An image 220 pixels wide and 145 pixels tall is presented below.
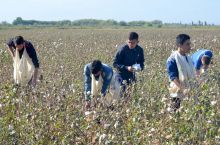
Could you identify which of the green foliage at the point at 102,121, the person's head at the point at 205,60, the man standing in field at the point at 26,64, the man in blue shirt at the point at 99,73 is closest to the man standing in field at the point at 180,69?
the green foliage at the point at 102,121

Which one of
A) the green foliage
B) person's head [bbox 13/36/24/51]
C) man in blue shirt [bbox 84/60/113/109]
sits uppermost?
person's head [bbox 13/36/24/51]

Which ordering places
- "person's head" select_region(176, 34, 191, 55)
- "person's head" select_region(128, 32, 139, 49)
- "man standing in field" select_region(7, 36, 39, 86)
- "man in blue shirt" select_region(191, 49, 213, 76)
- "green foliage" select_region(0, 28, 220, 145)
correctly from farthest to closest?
"man in blue shirt" select_region(191, 49, 213, 76), "man standing in field" select_region(7, 36, 39, 86), "person's head" select_region(128, 32, 139, 49), "person's head" select_region(176, 34, 191, 55), "green foliage" select_region(0, 28, 220, 145)

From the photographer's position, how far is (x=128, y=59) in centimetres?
682

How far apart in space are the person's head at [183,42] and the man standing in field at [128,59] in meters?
1.07

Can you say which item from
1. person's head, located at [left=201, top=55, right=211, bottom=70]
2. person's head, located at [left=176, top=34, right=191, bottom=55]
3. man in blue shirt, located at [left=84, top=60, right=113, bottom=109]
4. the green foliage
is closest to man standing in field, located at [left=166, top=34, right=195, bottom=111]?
person's head, located at [left=176, top=34, right=191, bottom=55]

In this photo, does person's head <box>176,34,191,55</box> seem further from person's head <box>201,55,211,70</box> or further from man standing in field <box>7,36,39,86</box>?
man standing in field <box>7,36,39,86</box>

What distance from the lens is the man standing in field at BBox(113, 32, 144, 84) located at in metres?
6.70

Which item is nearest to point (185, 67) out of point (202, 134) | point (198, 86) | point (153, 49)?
point (198, 86)

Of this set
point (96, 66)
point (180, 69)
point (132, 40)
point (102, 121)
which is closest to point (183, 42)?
point (180, 69)

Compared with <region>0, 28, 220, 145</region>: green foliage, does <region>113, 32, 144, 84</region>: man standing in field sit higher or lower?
higher

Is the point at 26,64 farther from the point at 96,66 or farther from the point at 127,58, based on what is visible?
the point at 96,66

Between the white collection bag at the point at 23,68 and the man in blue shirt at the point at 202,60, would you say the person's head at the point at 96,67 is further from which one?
the man in blue shirt at the point at 202,60

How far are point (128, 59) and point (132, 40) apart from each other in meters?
0.34

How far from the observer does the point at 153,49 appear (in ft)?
47.6
